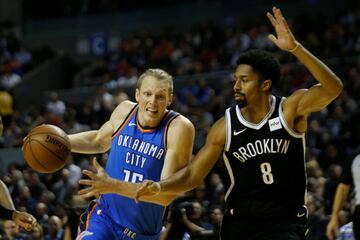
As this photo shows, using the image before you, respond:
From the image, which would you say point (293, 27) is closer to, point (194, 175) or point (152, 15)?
point (152, 15)

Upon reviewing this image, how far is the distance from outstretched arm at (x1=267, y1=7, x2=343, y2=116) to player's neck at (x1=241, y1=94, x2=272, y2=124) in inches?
7.9

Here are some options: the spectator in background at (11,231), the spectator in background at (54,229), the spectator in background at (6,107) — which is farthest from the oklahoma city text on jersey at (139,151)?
the spectator in background at (6,107)

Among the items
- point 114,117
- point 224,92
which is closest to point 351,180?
point 114,117

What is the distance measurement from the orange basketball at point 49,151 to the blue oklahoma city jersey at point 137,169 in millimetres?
456

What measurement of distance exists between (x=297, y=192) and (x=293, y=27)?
51.0ft

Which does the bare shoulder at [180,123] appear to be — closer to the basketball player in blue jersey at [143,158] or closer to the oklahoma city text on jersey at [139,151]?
the basketball player in blue jersey at [143,158]

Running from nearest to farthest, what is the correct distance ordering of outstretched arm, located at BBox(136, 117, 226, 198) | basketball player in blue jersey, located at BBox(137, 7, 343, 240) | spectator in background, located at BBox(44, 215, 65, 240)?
basketball player in blue jersey, located at BBox(137, 7, 343, 240) → outstretched arm, located at BBox(136, 117, 226, 198) → spectator in background, located at BBox(44, 215, 65, 240)

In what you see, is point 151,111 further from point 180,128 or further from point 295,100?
point 295,100

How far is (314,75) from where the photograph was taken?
18.3 ft

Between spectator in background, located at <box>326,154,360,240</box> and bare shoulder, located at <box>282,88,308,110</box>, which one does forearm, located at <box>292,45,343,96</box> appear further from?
spectator in background, located at <box>326,154,360,240</box>

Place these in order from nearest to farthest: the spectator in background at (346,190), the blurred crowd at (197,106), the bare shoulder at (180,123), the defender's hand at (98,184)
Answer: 1. the defender's hand at (98,184)
2. the bare shoulder at (180,123)
3. the spectator in background at (346,190)
4. the blurred crowd at (197,106)

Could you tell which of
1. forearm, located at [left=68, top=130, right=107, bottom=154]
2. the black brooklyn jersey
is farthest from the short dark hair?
forearm, located at [left=68, top=130, right=107, bottom=154]

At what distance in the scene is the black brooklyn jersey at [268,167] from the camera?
5.69 metres

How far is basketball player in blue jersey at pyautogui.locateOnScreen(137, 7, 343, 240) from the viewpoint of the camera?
5648 mm
